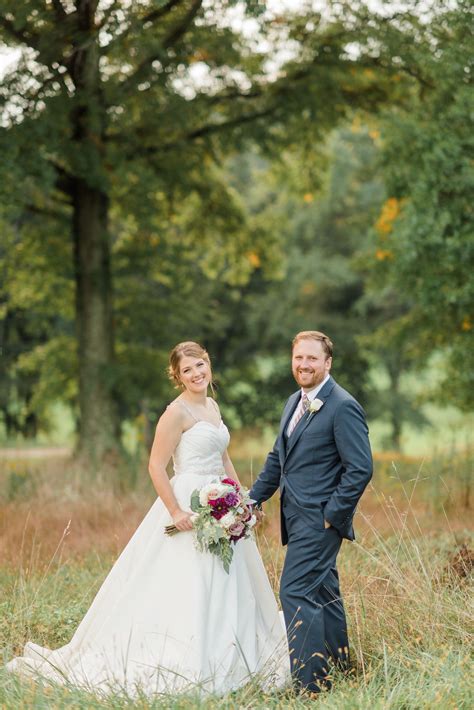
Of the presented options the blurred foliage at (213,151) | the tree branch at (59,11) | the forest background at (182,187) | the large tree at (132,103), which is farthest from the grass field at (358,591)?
the tree branch at (59,11)

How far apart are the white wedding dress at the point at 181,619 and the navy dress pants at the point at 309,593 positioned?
16cm

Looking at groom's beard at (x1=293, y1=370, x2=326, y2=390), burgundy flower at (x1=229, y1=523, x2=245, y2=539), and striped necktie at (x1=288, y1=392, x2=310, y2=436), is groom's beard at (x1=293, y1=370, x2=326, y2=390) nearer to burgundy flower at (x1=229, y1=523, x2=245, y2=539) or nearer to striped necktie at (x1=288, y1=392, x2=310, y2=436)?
striped necktie at (x1=288, y1=392, x2=310, y2=436)

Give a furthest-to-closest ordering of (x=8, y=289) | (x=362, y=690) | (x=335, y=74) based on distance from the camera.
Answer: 1. (x=8, y=289)
2. (x=335, y=74)
3. (x=362, y=690)

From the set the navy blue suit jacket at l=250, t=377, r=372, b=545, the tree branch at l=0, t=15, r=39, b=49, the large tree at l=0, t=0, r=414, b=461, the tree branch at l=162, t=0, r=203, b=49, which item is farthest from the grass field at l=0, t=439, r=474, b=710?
the tree branch at l=162, t=0, r=203, b=49

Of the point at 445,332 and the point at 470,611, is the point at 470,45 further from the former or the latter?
the point at 470,611

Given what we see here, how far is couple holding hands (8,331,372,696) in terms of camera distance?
16.1ft

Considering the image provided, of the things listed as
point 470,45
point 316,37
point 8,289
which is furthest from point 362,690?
point 8,289

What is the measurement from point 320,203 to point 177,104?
592 inches

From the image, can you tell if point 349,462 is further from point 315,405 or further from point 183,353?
point 183,353

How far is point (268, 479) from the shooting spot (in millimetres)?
5488

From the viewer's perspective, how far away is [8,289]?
1612 centimetres

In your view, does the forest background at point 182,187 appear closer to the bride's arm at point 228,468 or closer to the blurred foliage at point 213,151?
the blurred foliage at point 213,151

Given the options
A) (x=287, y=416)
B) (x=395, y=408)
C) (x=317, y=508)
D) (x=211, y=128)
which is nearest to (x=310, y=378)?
(x=287, y=416)

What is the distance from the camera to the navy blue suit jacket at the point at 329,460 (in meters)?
4.77
